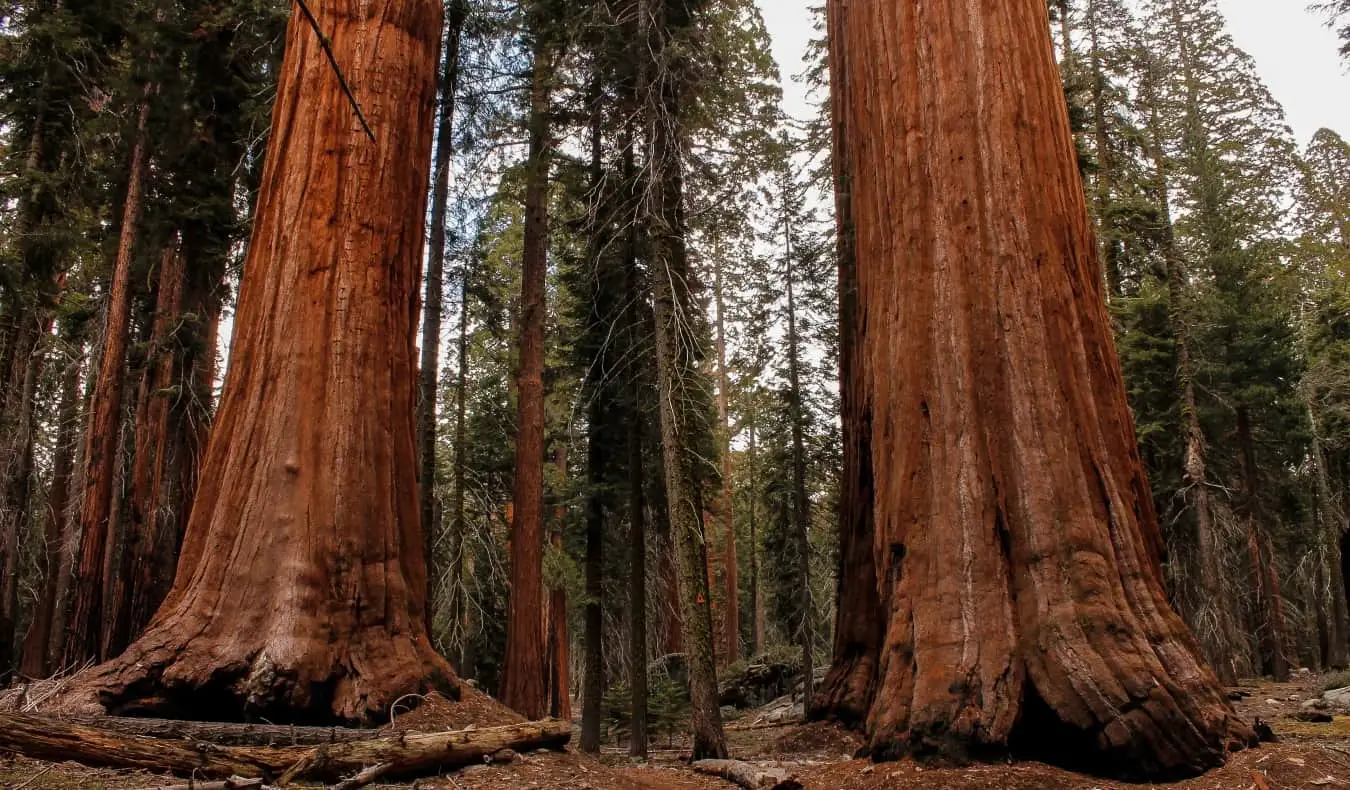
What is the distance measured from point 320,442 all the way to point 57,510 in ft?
50.9

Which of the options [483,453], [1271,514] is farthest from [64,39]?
[1271,514]

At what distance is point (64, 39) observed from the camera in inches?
469

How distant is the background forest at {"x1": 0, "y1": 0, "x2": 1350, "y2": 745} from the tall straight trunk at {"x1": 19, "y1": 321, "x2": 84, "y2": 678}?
0.53 ft

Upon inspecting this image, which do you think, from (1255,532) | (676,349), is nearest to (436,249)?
(676,349)

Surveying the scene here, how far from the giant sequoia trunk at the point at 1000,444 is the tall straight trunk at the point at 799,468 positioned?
37.7 feet

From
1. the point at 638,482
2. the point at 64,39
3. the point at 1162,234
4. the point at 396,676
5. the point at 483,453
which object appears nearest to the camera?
the point at 396,676

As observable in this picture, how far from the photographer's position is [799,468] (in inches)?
731

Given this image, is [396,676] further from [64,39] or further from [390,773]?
[64,39]

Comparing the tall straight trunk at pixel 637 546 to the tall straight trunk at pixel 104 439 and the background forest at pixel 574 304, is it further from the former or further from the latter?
the tall straight trunk at pixel 104 439

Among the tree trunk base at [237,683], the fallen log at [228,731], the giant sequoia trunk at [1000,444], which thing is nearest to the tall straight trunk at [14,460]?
the tree trunk base at [237,683]

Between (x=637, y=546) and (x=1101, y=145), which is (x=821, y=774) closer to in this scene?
(x=637, y=546)

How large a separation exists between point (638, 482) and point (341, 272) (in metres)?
7.63

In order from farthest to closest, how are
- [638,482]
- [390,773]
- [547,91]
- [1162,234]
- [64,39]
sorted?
[1162,234], [638,482], [547,91], [64,39], [390,773]

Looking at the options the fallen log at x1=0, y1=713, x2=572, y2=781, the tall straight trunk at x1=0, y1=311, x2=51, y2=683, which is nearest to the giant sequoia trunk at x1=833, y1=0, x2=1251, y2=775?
the fallen log at x1=0, y1=713, x2=572, y2=781
